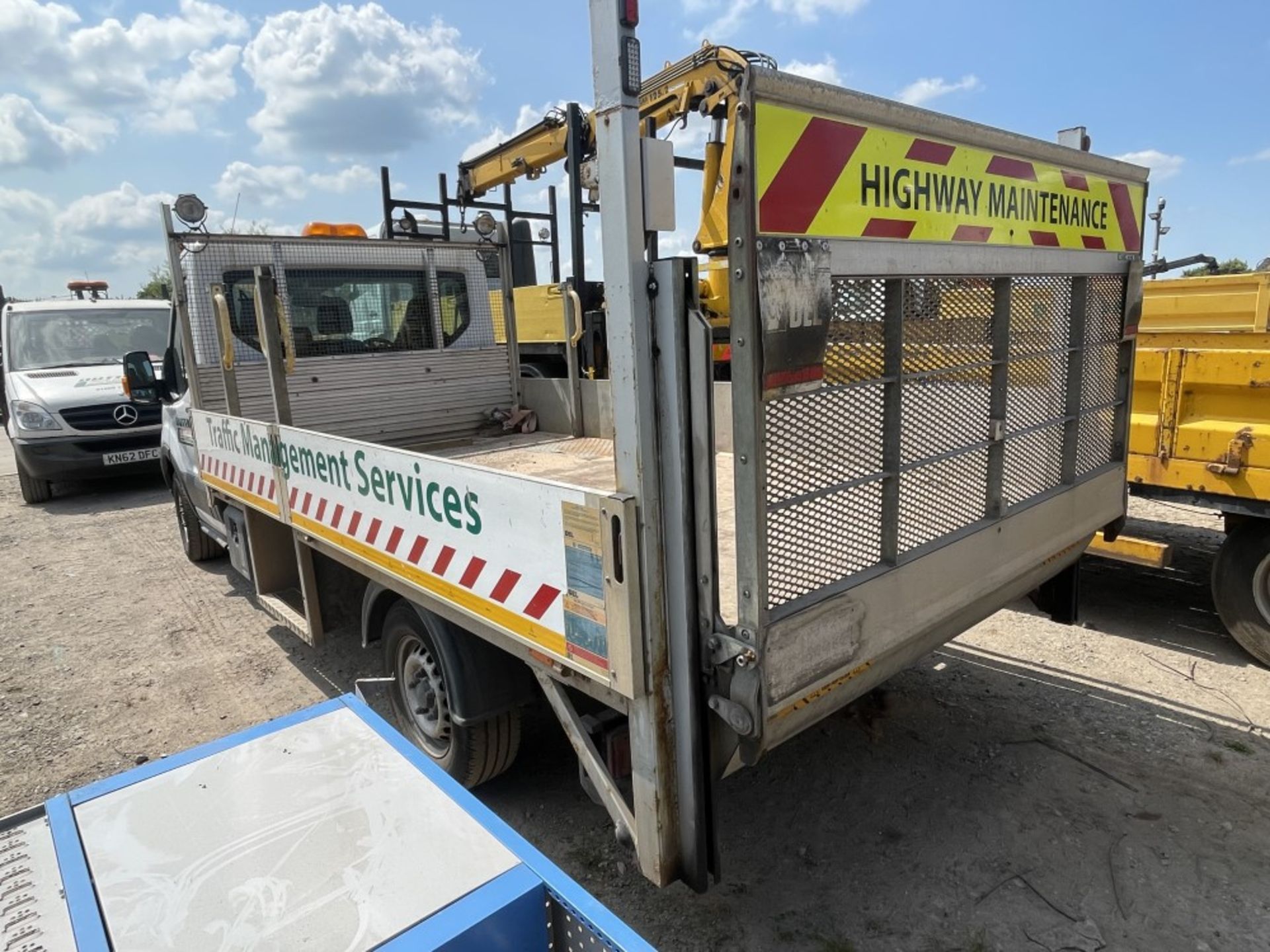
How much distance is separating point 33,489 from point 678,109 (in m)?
8.88

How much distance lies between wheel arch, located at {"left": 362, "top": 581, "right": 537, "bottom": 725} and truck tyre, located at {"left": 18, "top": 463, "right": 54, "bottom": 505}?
920 cm

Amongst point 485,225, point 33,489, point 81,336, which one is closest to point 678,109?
point 485,225

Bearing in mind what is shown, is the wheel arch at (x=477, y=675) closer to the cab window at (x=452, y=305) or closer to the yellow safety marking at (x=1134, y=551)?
the cab window at (x=452, y=305)

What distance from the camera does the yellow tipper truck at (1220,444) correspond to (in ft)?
13.1

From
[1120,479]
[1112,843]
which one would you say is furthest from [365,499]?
[1120,479]

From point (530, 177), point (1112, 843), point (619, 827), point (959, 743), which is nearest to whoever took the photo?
point (619, 827)

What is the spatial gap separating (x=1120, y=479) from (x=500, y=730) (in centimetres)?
293

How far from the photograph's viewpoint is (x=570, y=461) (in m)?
4.30

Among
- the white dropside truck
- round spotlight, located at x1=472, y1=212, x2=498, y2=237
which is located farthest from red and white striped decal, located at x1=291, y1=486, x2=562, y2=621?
round spotlight, located at x1=472, y1=212, x2=498, y2=237

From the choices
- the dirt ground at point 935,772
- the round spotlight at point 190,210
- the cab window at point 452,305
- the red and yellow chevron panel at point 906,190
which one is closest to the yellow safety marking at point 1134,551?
the dirt ground at point 935,772

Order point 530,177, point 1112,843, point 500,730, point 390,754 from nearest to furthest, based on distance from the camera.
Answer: point 390,754
point 1112,843
point 500,730
point 530,177

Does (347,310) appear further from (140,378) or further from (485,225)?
(140,378)

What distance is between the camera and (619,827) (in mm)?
2184

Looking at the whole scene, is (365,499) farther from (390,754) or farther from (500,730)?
(390,754)
